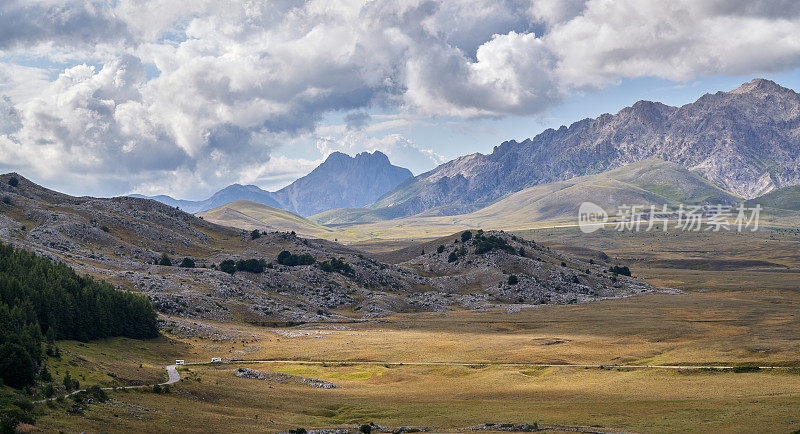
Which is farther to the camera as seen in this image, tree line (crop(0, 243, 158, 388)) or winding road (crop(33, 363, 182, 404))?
winding road (crop(33, 363, 182, 404))

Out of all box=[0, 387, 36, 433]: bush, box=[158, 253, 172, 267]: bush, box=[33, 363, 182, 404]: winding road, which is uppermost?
box=[158, 253, 172, 267]: bush

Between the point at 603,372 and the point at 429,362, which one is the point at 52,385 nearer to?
the point at 429,362

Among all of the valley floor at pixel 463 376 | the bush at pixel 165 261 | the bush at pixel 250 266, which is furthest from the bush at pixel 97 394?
the bush at pixel 165 261

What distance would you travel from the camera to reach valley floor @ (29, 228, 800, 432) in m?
53.3

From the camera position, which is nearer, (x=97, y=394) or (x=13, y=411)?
(x=13, y=411)

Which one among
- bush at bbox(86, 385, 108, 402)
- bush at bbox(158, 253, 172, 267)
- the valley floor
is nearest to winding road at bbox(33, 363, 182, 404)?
bush at bbox(86, 385, 108, 402)

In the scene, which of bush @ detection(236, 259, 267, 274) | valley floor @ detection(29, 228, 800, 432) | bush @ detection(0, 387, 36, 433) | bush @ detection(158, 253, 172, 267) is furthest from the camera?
bush @ detection(236, 259, 267, 274)

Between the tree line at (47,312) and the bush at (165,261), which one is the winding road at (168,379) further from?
the bush at (165,261)

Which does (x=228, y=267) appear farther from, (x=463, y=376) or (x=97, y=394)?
(x=97, y=394)

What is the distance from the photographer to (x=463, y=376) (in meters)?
90.0

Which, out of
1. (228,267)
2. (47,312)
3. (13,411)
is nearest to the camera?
(13,411)

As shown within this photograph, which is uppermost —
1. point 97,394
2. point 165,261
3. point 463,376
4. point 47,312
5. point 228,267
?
point 165,261

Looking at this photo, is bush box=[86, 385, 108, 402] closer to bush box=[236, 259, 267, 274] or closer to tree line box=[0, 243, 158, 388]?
tree line box=[0, 243, 158, 388]

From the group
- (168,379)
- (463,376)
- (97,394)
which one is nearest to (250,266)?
(463,376)
